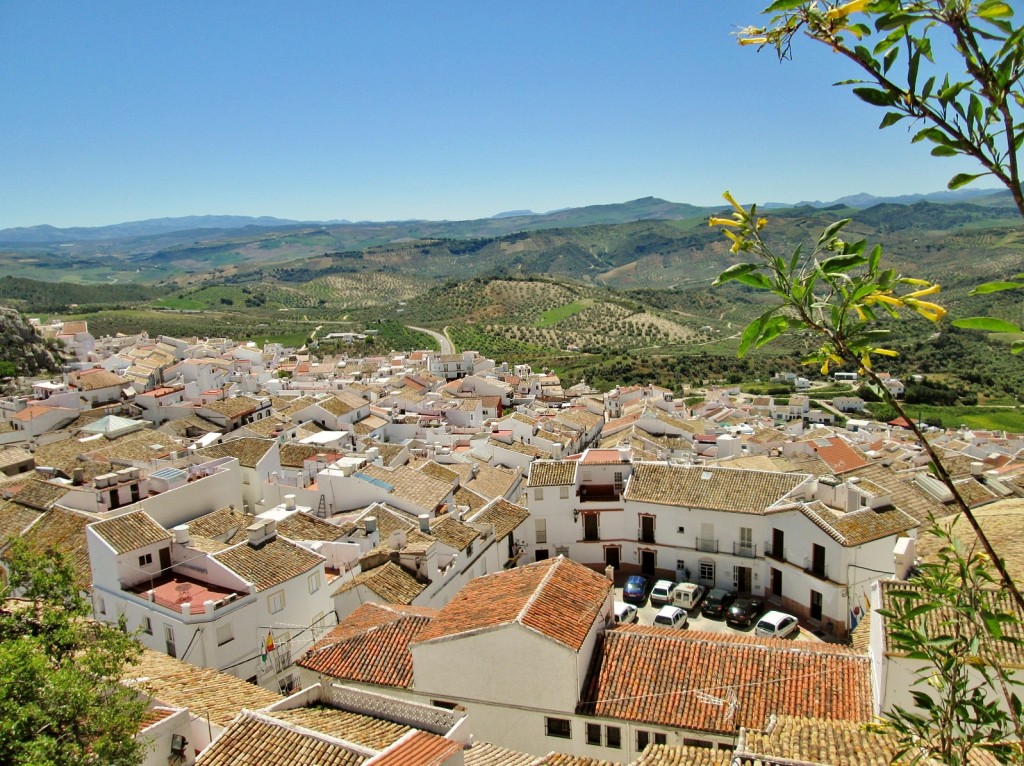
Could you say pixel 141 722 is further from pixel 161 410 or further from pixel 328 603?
pixel 161 410

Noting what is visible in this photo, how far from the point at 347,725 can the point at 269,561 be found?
28.2ft

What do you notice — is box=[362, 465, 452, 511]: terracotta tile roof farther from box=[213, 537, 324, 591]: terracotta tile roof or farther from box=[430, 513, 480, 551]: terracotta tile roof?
box=[213, 537, 324, 591]: terracotta tile roof

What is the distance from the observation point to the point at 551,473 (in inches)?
1041

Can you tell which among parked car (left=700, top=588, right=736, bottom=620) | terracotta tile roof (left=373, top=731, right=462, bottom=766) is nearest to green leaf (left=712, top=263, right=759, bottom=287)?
terracotta tile roof (left=373, top=731, right=462, bottom=766)

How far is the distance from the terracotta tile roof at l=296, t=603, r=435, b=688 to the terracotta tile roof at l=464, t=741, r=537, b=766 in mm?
3494

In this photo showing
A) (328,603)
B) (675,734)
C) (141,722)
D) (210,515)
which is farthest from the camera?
(210,515)

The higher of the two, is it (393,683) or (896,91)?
(896,91)

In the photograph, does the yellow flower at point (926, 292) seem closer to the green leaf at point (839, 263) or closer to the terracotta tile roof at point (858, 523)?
the green leaf at point (839, 263)

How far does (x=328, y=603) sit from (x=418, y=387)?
39.9 metres

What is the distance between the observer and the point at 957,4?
2621 millimetres

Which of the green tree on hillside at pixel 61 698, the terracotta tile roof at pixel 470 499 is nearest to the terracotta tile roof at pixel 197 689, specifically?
the green tree on hillside at pixel 61 698

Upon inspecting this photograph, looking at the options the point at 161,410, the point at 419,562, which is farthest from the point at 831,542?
the point at 161,410

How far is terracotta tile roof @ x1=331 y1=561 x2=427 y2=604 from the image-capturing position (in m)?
19.8

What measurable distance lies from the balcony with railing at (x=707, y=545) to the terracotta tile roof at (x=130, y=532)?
1593 centimetres
